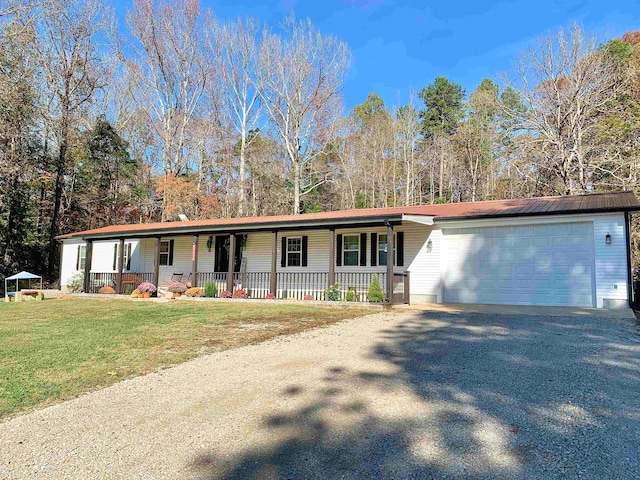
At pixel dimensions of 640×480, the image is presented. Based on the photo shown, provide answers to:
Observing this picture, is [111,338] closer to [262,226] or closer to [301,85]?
[262,226]

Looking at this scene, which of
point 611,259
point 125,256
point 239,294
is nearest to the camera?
point 611,259

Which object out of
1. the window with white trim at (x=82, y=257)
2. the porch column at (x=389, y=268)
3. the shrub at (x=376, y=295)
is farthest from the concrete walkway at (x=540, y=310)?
the window with white trim at (x=82, y=257)

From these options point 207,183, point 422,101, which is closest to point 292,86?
point 207,183

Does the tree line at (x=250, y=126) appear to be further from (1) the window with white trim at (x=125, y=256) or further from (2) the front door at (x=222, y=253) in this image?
(2) the front door at (x=222, y=253)

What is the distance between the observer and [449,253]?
1250 centimetres

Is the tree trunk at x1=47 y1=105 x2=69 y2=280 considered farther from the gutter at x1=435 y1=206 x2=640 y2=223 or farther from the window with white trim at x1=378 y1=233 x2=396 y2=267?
the gutter at x1=435 y1=206 x2=640 y2=223

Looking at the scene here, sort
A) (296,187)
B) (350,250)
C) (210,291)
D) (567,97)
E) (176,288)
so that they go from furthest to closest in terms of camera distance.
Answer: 1. (296,187)
2. (567,97)
3. (176,288)
4. (210,291)
5. (350,250)

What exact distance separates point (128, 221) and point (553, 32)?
27.6 meters

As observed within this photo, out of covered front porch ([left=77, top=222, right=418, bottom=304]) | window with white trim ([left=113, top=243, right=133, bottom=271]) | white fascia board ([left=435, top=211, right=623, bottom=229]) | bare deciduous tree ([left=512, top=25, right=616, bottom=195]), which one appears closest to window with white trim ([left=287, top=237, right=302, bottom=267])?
covered front porch ([left=77, top=222, right=418, bottom=304])

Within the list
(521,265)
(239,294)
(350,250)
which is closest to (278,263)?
(239,294)

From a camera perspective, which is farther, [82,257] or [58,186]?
[58,186]

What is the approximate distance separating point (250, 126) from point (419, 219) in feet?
65.1

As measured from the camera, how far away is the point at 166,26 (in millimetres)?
27250

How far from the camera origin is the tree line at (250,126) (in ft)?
63.3
